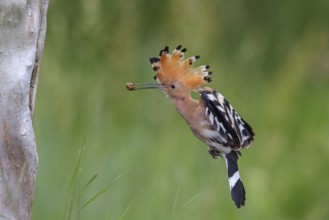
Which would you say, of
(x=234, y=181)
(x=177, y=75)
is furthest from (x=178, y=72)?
(x=234, y=181)

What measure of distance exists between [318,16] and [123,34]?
6.08ft

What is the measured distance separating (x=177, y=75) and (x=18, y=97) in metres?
0.27

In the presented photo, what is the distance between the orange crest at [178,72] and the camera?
6.07ft

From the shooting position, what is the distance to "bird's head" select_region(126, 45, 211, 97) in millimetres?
1849

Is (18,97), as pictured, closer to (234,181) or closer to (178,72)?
(178,72)

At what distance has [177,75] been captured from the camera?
1854 mm

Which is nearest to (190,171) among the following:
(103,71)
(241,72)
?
(103,71)

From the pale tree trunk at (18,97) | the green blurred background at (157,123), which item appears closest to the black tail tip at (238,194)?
the pale tree trunk at (18,97)

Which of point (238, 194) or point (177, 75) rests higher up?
point (177, 75)

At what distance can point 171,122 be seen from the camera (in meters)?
3.97

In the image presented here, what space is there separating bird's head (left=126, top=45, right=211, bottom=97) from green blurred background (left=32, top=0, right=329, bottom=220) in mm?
801

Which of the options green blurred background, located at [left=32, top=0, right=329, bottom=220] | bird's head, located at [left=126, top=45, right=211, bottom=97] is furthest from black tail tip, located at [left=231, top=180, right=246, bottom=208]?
green blurred background, located at [left=32, top=0, right=329, bottom=220]

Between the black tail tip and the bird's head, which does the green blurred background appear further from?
the bird's head

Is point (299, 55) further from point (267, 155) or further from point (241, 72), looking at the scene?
point (267, 155)
